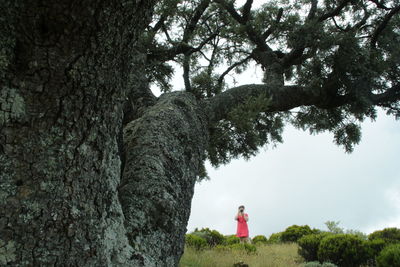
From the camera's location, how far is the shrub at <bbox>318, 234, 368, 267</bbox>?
9.28 m

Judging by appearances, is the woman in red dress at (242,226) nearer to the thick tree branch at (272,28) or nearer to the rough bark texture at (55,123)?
the thick tree branch at (272,28)

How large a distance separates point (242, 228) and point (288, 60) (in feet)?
25.2

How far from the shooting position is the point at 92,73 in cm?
187

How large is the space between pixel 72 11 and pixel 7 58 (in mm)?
373

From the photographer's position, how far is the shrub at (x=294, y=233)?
1381 cm

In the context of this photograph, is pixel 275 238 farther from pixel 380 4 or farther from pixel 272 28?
pixel 380 4

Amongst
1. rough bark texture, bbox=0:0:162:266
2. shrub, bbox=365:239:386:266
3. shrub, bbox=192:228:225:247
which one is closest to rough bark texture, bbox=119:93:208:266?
rough bark texture, bbox=0:0:162:266

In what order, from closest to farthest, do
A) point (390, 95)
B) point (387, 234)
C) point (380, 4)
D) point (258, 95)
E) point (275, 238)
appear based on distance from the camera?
point (258, 95) < point (390, 95) < point (380, 4) < point (387, 234) < point (275, 238)

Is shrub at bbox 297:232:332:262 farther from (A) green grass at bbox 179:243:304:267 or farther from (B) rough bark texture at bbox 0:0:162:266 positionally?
(B) rough bark texture at bbox 0:0:162:266

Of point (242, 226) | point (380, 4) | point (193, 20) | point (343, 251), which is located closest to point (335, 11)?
point (380, 4)

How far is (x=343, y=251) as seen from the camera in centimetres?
945

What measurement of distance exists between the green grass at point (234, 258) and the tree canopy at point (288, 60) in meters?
2.35

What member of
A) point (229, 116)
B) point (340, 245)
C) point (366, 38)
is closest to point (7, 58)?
point (229, 116)

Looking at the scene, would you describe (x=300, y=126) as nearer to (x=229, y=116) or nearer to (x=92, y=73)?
(x=229, y=116)
